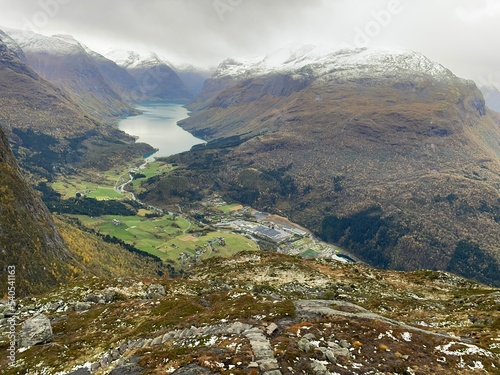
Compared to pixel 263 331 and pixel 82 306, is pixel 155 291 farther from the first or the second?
pixel 263 331

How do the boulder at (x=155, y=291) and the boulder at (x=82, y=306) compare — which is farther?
the boulder at (x=155, y=291)

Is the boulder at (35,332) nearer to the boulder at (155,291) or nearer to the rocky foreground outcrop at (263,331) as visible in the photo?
the rocky foreground outcrop at (263,331)

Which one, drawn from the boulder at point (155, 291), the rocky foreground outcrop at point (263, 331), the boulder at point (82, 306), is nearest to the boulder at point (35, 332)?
the rocky foreground outcrop at point (263, 331)

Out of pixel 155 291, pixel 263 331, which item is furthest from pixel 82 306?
pixel 263 331

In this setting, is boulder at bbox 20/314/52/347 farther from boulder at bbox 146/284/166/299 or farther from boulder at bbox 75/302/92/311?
boulder at bbox 146/284/166/299

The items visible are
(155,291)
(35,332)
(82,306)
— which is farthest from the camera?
(155,291)

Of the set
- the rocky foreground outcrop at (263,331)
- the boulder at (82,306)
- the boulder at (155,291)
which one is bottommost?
the boulder at (82,306)

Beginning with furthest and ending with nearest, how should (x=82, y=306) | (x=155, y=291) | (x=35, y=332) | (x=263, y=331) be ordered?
(x=155, y=291)
(x=82, y=306)
(x=35, y=332)
(x=263, y=331)

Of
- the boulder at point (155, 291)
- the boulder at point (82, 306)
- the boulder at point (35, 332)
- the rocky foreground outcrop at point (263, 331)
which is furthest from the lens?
the boulder at point (155, 291)

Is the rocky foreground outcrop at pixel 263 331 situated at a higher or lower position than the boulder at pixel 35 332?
higher

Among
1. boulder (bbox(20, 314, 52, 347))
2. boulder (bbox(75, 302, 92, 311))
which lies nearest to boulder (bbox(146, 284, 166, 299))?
boulder (bbox(75, 302, 92, 311))

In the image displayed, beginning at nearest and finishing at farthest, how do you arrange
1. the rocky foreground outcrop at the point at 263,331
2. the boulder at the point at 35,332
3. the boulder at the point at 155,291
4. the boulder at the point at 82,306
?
1. the rocky foreground outcrop at the point at 263,331
2. the boulder at the point at 35,332
3. the boulder at the point at 82,306
4. the boulder at the point at 155,291
